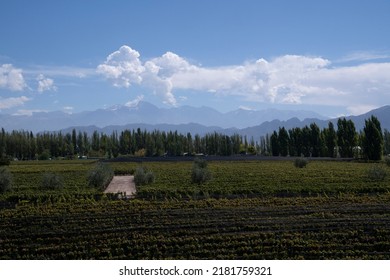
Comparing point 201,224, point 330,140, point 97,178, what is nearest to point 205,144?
point 330,140

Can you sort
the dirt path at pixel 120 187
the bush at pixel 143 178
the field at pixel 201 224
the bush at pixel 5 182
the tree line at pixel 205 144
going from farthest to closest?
the tree line at pixel 205 144, the bush at pixel 143 178, the dirt path at pixel 120 187, the bush at pixel 5 182, the field at pixel 201 224

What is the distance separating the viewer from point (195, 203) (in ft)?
75.9

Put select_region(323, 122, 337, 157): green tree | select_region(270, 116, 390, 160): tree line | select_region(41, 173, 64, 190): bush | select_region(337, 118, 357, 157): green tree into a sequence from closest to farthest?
select_region(41, 173, 64, 190): bush < select_region(270, 116, 390, 160): tree line < select_region(337, 118, 357, 157): green tree < select_region(323, 122, 337, 157): green tree

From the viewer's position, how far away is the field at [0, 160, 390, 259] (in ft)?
46.0

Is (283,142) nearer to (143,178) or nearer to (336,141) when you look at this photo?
(336,141)

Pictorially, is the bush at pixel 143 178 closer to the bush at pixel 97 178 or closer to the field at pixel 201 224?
the bush at pixel 97 178

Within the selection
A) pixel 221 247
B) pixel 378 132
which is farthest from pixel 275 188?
pixel 378 132

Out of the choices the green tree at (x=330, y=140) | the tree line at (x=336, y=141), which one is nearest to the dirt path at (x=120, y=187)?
the tree line at (x=336, y=141)

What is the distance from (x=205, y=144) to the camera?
11988 cm

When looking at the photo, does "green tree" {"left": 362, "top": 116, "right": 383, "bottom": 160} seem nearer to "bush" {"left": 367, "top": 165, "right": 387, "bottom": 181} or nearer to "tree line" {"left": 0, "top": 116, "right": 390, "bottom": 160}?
"tree line" {"left": 0, "top": 116, "right": 390, "bottom": 160}

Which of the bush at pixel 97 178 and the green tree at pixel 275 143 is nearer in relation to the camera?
the bush at pixel 97 178

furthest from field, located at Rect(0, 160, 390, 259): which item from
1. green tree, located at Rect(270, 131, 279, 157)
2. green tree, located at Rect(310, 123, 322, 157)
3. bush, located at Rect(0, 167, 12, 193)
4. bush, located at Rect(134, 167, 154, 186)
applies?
green tree, located at Rect(270, 131, 279, 157)

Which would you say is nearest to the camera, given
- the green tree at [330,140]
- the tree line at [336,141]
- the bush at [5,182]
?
the bush at [5,182]

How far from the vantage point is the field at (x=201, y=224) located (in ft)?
46.0
